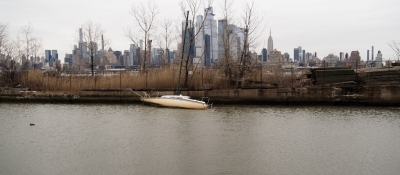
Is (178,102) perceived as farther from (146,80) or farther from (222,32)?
(222,32)

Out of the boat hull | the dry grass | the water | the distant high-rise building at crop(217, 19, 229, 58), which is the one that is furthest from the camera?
the distant high-rise building at crop(217, 19, 229, 58)

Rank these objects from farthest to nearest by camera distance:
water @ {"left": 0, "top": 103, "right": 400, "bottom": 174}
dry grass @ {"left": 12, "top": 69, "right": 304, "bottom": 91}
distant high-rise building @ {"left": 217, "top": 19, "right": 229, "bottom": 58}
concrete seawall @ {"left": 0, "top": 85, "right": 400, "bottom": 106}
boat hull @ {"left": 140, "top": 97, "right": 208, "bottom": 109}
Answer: distant high-rise building @ {"left": 217, "top": 19, "right": 229, "bottom": 58} → dry grass @ {"left": 12, "top": 69, "right": 304, "bottom": 91} → concrete seawall @ {"left": 0, "top": 85, "right": 400, "bottom": 106} → boat hull @ {"left": 140, "top": 97, "right": 208, "bottom": 109} → water @ {"left": 0, "top": 103, "right": 400, "bottom": 174}

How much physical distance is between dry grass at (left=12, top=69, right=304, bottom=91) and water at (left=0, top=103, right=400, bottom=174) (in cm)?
462

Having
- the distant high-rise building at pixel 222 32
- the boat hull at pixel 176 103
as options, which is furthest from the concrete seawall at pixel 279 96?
the distant high-rise building at pixel 222 32

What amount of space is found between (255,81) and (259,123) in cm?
764

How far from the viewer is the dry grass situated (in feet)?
76.5

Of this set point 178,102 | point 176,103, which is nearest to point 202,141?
point 178,102

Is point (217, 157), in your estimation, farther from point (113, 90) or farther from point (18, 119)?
point (113, 90)

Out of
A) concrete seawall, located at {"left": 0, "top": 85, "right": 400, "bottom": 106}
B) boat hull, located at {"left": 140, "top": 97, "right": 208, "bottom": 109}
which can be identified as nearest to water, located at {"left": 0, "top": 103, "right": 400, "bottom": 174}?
boat hull, located at {"left": 140, "top": 97, "right": 208, "bottom": 109}

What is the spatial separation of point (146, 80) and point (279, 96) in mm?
8594

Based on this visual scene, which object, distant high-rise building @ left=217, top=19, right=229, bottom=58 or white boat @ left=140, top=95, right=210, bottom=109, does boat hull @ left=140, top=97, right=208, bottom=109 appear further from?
distant high-rise building @ left=217, top=19, right=229, bottom=58

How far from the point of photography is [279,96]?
68.5 feet

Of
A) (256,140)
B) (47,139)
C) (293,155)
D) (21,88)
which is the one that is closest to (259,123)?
(256,140)

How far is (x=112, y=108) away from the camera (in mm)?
20219
